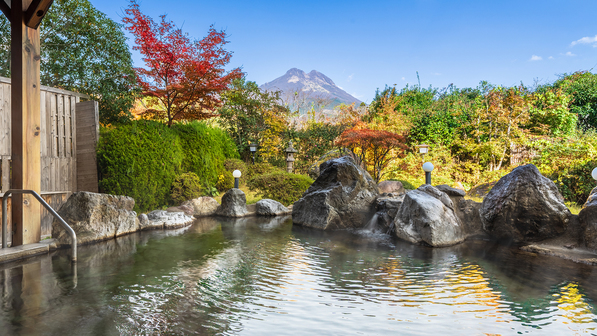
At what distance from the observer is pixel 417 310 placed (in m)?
3.03

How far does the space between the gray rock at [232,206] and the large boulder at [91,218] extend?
2932mm

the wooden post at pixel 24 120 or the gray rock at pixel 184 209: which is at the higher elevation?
the wooden post at pixel 24 120

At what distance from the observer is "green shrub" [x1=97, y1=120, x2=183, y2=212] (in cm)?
713

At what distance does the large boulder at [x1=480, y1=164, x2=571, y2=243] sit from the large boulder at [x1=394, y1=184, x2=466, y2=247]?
0.66m

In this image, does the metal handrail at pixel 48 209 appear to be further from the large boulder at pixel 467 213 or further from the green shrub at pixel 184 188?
the large boulder at pixel 467 213

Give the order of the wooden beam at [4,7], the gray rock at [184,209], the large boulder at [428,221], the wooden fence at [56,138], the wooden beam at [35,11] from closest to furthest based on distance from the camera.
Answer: the wooden beam at [35,11]
the wooden beam at [4,7]
the wooden fence at [56,138]
the large boulder at [428,221]
the gray rock at [184,209]

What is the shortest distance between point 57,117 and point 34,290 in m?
4.18

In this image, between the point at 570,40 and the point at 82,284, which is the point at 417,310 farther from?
the point at 570,40

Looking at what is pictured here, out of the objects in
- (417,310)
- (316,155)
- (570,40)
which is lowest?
(417,310)

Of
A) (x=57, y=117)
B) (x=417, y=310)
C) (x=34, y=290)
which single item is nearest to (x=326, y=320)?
(x=417, y=310)

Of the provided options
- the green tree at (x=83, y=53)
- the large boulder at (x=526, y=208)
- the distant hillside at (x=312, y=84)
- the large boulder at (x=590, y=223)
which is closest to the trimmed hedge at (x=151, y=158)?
the green tree at (x=83, y=53)

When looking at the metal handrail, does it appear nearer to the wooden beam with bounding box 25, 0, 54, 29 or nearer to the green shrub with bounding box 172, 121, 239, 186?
the wooden beam with bounding box 25, 0, 54, 29

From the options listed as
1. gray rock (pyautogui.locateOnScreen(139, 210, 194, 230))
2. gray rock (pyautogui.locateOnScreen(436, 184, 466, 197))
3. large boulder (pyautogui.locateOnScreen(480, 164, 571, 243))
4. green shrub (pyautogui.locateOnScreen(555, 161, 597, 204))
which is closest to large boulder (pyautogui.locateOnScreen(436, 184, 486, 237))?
gray rock (pyautogui.locateOnScreen(436, 184, 466, 197))

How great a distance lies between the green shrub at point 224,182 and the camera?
10906 mm
